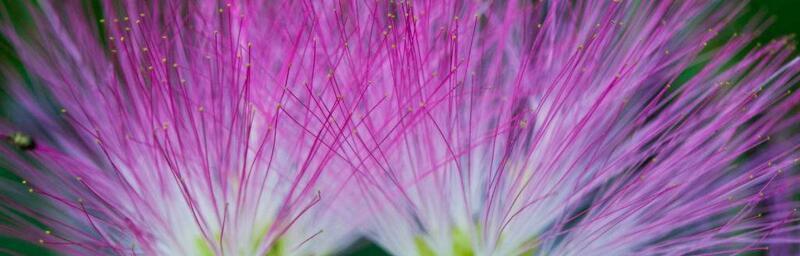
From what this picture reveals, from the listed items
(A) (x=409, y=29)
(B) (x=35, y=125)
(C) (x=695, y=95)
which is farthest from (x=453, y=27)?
(B) (x=35, y=125)

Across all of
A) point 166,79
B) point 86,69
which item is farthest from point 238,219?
point 86,69

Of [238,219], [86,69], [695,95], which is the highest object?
[86,69]

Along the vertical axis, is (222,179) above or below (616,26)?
below

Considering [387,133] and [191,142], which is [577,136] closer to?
[387,133]

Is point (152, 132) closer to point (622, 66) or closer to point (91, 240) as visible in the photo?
point (91, 240)

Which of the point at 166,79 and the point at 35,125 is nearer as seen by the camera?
the point at 166,79

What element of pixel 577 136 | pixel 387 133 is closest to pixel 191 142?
pixel 387 133
